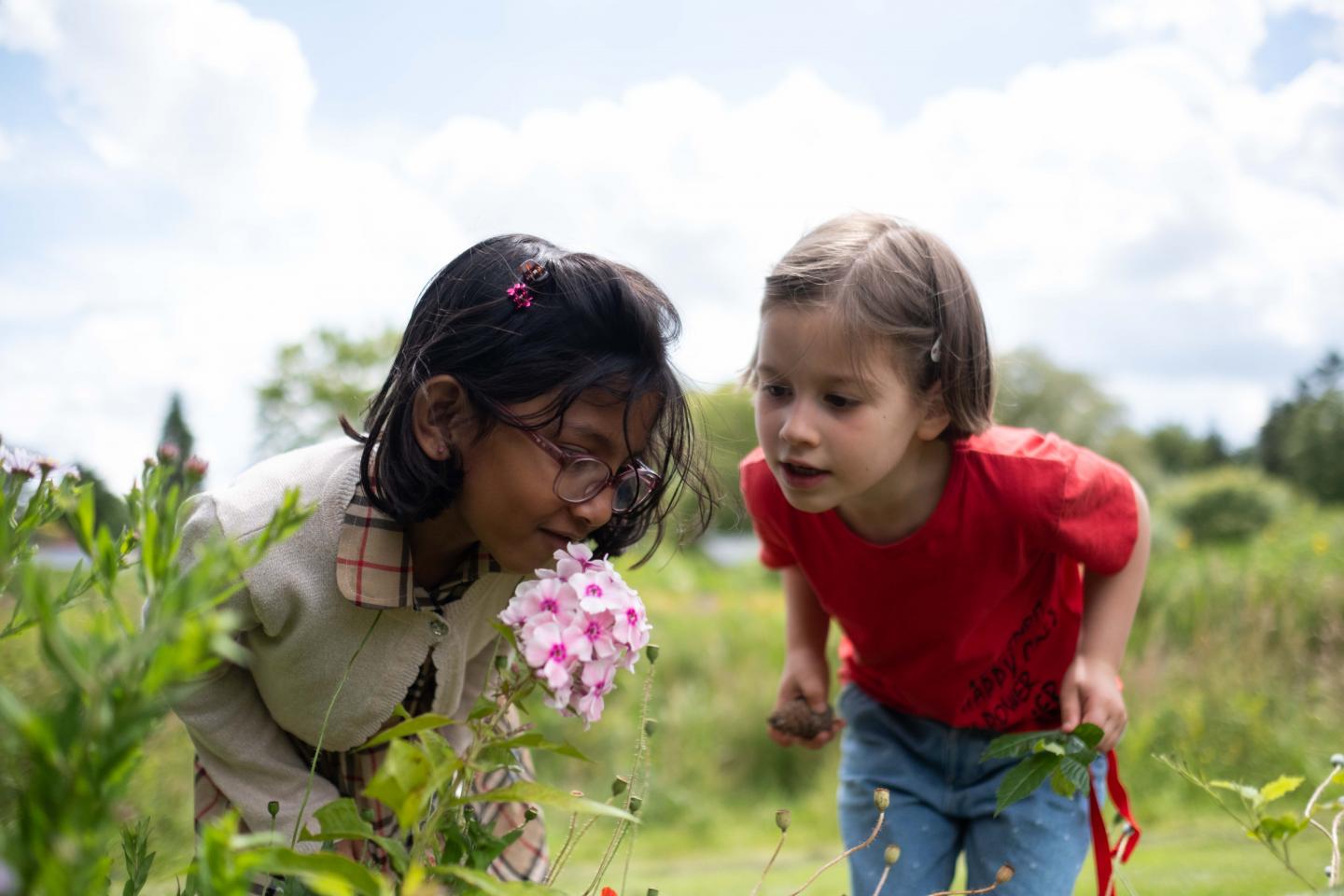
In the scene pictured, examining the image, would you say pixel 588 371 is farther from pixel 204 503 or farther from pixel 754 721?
pixel 754 721

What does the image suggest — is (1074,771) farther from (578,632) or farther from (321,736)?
(321,736)

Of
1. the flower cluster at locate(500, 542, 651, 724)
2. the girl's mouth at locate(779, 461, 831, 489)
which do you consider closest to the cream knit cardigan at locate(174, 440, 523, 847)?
the girl's mouth at locate(779, 461, 831, 489)

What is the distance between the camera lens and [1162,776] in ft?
19.3

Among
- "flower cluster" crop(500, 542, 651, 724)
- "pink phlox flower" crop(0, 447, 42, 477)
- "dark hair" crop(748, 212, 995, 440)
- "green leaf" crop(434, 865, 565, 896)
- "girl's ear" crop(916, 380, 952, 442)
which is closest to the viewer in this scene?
"green leaf" crop(434, 865, 565, 896)

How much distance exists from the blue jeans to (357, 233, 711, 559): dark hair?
3.40 ft

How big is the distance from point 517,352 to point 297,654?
0.67 m

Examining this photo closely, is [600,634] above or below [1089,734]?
above

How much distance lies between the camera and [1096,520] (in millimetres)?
2344

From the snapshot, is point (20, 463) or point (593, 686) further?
point (20, 463)

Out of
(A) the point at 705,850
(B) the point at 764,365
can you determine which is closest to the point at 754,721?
(A) the point at 705,850

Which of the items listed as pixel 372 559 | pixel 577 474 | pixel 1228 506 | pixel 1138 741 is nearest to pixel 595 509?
pixel 577 474

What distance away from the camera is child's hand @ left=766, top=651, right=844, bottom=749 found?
2543 mm

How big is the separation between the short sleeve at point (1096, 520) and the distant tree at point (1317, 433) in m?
12.6

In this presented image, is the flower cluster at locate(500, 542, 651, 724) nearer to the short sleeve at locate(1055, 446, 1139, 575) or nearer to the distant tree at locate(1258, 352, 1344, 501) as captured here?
the short sleeve at locate(1055, 446, 1139, 575)
